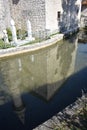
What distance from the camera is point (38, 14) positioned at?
1511cm

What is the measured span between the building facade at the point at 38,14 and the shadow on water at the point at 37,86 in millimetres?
4058

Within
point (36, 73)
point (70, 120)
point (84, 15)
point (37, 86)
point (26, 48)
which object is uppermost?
point (84, 15)

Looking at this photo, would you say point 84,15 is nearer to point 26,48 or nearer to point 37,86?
point 26,48

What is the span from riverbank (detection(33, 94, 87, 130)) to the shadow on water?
1.54m

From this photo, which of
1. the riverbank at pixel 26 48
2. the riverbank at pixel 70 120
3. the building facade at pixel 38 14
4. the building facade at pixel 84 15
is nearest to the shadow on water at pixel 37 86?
the riverbank at pixel 26 48

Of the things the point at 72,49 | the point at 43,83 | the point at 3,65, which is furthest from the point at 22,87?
the point at 72,49

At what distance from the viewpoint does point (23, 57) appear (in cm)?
1152

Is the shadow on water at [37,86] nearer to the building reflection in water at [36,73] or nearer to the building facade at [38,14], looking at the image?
the building reflection in water at [36,73]

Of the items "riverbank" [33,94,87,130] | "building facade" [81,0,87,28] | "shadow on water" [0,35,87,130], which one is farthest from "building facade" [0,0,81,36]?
"riverbank" [33,94,87,130]

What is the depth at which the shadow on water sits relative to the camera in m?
6.20

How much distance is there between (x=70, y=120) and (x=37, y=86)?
12.8 feet

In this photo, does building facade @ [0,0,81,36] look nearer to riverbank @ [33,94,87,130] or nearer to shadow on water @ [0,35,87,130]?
shadow on water @ [0,35,87,130]

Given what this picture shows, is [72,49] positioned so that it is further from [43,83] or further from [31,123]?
[31,123]

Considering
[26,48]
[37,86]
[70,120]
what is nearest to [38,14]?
[26,48]
